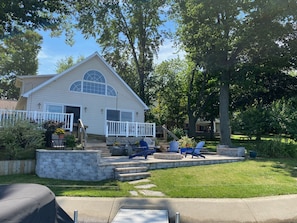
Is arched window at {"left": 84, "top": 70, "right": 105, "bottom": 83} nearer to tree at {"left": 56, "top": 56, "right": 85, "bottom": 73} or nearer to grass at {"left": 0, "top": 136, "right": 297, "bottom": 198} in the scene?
grass at {"left": 0, "top": 136, "right": 297, "bottom": 198}

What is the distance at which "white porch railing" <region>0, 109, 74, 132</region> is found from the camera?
11.1 m

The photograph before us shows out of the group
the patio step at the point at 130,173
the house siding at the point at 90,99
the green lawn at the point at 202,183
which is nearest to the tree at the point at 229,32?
the house siding at the point at 90,99

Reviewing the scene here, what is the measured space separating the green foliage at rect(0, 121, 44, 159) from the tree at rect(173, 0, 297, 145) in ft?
42.0

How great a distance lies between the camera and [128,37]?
27.7 metres

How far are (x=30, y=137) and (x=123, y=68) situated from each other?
2049cm

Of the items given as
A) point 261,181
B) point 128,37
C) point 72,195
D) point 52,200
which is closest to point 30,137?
point 72,195

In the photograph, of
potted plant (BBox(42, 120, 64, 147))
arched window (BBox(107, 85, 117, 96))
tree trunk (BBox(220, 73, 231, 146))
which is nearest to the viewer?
potted plant (BBox(42, 120, 64, 147))

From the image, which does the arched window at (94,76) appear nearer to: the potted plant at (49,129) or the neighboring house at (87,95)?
the neighboring house at (87,95)

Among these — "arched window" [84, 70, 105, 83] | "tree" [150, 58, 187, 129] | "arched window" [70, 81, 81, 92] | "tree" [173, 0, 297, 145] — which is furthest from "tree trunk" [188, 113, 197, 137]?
"arched window" [70, 81, 81, 92]

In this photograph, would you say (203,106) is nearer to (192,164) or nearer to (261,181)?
(192,164)

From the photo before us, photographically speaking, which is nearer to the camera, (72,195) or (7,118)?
(72,195)

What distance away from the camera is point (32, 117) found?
12.9 meters

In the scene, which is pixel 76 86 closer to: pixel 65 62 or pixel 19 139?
pixel 19 139

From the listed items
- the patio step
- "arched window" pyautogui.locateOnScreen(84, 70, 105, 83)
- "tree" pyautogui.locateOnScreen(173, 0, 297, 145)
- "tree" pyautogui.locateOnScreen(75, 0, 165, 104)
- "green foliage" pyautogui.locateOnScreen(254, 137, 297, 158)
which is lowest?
the patio step
